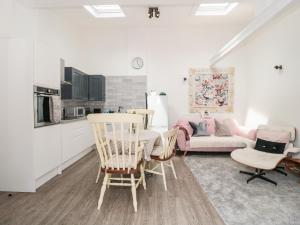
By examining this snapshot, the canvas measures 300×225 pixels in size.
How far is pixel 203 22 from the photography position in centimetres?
510

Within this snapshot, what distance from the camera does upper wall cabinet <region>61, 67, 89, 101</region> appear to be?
4.23 meters

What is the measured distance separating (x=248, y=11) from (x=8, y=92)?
4.89 meters

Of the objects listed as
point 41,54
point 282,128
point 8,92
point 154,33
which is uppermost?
point 154,33

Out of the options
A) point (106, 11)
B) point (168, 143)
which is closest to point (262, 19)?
point (168, 143)

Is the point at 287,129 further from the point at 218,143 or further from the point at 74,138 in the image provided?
the point at 74,138

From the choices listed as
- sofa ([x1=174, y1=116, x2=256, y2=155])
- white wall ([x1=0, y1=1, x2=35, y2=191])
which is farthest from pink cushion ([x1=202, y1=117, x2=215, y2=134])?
white wall ([x1=0, y1=1, x2=35, y2=191])

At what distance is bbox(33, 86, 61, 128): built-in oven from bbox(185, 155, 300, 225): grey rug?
2.37m

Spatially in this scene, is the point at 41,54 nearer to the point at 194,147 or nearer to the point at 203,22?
the point at 194,147

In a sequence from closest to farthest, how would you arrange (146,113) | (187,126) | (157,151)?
(157,151), (146,113), (187,126)

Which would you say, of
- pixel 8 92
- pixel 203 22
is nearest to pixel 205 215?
pixel 8 92

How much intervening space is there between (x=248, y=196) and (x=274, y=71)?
2.90 m

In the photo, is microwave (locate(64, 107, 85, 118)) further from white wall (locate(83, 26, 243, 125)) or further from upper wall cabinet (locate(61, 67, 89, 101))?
white wall (locate(83, 26, 243, 125))

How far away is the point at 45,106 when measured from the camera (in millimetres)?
2869

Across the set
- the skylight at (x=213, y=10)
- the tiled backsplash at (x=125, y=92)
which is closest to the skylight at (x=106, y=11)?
the tiled backsplash at (x=125, y=92)
